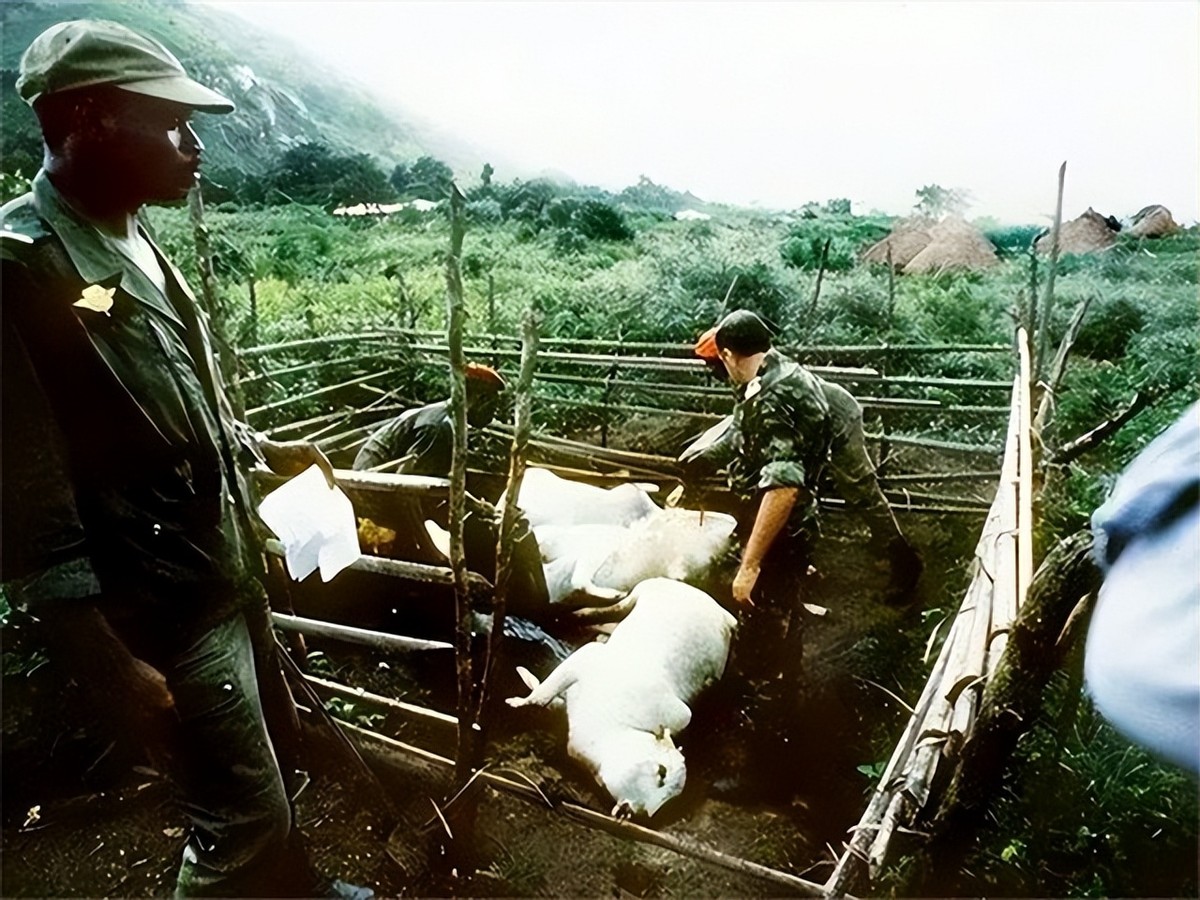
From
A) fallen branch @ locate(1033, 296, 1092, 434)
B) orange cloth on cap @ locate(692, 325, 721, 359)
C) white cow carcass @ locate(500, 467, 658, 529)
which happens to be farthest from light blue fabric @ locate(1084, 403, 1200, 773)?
fallen branch @ locate(1033, 296, 1092, 434)

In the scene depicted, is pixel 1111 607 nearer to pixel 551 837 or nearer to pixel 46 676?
pixel 551 837

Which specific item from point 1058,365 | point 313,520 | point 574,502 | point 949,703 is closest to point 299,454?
point 313,520

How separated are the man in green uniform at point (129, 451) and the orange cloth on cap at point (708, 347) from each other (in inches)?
42.8

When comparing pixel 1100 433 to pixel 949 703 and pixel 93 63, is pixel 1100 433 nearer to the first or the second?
pixel 949 703

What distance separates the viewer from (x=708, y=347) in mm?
1763

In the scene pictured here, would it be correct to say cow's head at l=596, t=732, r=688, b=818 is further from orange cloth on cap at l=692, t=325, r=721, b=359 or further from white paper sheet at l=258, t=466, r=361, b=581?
orange cloth on cap at l=692, t=325, r=721, b=359

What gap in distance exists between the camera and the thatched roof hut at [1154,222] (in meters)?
1.44

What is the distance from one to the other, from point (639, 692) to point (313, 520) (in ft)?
2.72

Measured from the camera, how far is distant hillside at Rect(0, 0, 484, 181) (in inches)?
57.4

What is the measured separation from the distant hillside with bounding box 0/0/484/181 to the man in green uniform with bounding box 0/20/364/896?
1.56ft

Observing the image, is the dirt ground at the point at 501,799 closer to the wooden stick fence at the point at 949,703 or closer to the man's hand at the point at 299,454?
the wooden stick fence at the point at 949,703

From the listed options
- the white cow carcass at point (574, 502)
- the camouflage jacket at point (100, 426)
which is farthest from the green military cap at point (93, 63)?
the white cow carcass at point (574, 502)

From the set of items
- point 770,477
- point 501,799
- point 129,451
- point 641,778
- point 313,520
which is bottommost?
point 501,799

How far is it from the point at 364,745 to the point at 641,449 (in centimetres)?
109
